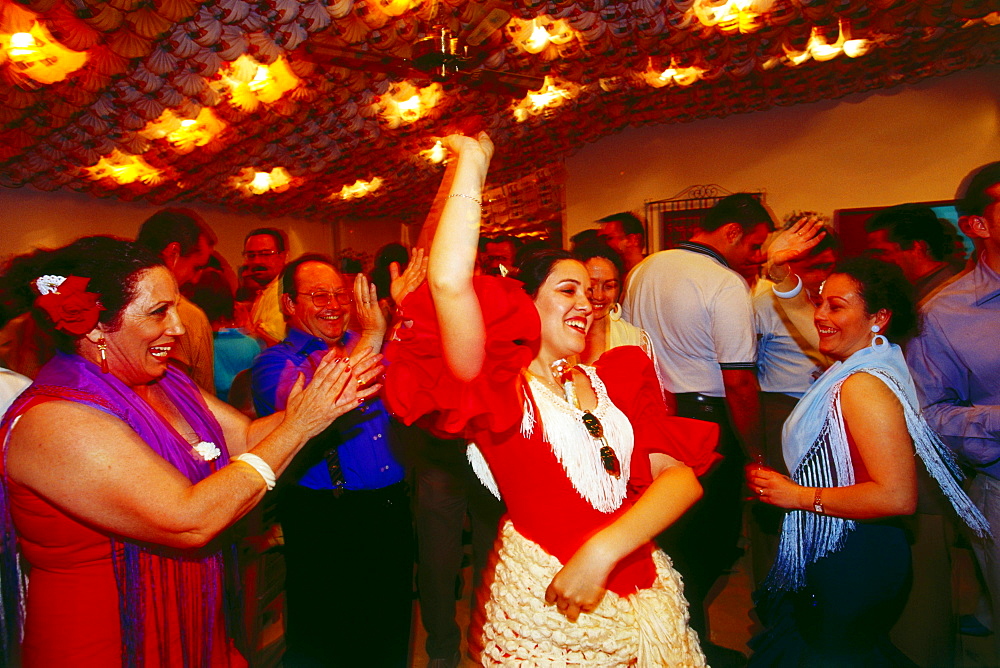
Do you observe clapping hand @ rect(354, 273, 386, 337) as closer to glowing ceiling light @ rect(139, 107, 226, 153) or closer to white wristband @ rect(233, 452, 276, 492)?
white wristband @ rect(233, 452, 276, 492)

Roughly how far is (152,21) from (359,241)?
7.45m

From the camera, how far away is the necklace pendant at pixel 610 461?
5.17ft

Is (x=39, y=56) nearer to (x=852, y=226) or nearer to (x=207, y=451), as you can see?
(x=207, y=451)

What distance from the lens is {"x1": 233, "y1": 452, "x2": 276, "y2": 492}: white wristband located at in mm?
1581

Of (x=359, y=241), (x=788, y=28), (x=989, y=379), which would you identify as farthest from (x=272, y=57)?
(x=359, y=241)

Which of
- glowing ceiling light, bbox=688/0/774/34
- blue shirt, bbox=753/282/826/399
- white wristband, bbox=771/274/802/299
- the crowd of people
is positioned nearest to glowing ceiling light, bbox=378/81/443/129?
glowing ceiling light, bbox=688/0/774/34

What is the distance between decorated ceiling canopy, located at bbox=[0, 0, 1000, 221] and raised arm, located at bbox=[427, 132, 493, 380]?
277 cm

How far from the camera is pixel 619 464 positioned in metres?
1.61

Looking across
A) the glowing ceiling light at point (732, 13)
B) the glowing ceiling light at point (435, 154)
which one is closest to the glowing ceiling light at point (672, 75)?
A: the glowing ceiling light at point (732, 13)

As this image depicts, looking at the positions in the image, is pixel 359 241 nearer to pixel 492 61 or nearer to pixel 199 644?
pixel 492 61

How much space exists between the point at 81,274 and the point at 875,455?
217 centimetres

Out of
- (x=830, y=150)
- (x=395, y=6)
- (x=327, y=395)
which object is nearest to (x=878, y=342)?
(x=327, y=395)

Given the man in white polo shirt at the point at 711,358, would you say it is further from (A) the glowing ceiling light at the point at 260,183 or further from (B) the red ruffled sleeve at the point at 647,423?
(A) the glowing ceiling light at the point at 260,183

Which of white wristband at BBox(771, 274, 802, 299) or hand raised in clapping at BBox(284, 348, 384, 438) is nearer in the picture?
hand raised in clapping at BBox(284, 348, 384, 438)
